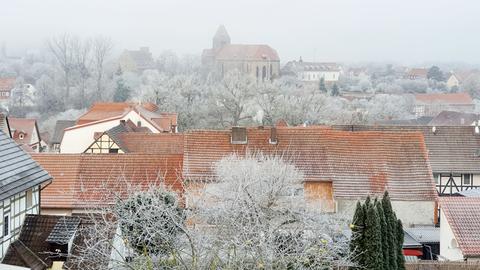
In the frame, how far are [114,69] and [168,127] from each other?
74.6 meters

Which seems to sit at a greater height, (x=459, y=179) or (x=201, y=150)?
(x=201, y=150)

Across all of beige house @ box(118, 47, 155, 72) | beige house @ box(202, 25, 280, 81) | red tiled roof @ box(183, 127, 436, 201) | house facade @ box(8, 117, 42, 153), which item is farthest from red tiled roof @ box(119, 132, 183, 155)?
beige house @ box(118, 47, 155, 72)

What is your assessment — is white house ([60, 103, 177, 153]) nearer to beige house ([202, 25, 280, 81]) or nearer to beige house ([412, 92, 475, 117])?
beige house ([412, 92, 475, 117])

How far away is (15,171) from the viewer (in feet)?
58.3

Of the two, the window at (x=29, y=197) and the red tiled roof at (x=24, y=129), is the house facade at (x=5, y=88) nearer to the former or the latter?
the red tiled roof at (x=24, y=129)

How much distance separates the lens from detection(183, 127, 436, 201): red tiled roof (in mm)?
24156

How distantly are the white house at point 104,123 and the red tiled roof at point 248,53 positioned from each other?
210 ft

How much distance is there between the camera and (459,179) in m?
29.0

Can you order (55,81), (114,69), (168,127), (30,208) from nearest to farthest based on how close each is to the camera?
(30,208)
(168,127)
(55,81)
(114,69)

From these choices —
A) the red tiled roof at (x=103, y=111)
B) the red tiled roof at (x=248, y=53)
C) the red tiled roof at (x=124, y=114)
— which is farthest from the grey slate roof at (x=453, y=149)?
the red tiled roof at (x=248, y=53)

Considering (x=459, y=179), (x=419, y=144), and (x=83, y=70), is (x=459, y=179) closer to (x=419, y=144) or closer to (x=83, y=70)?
(x=419, y=144)

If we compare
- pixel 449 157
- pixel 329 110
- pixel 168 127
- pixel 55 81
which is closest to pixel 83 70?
pixel 55 81

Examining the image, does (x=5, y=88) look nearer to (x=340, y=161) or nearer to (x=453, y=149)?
(x=453, y=149)

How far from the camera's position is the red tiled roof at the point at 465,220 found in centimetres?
1892
